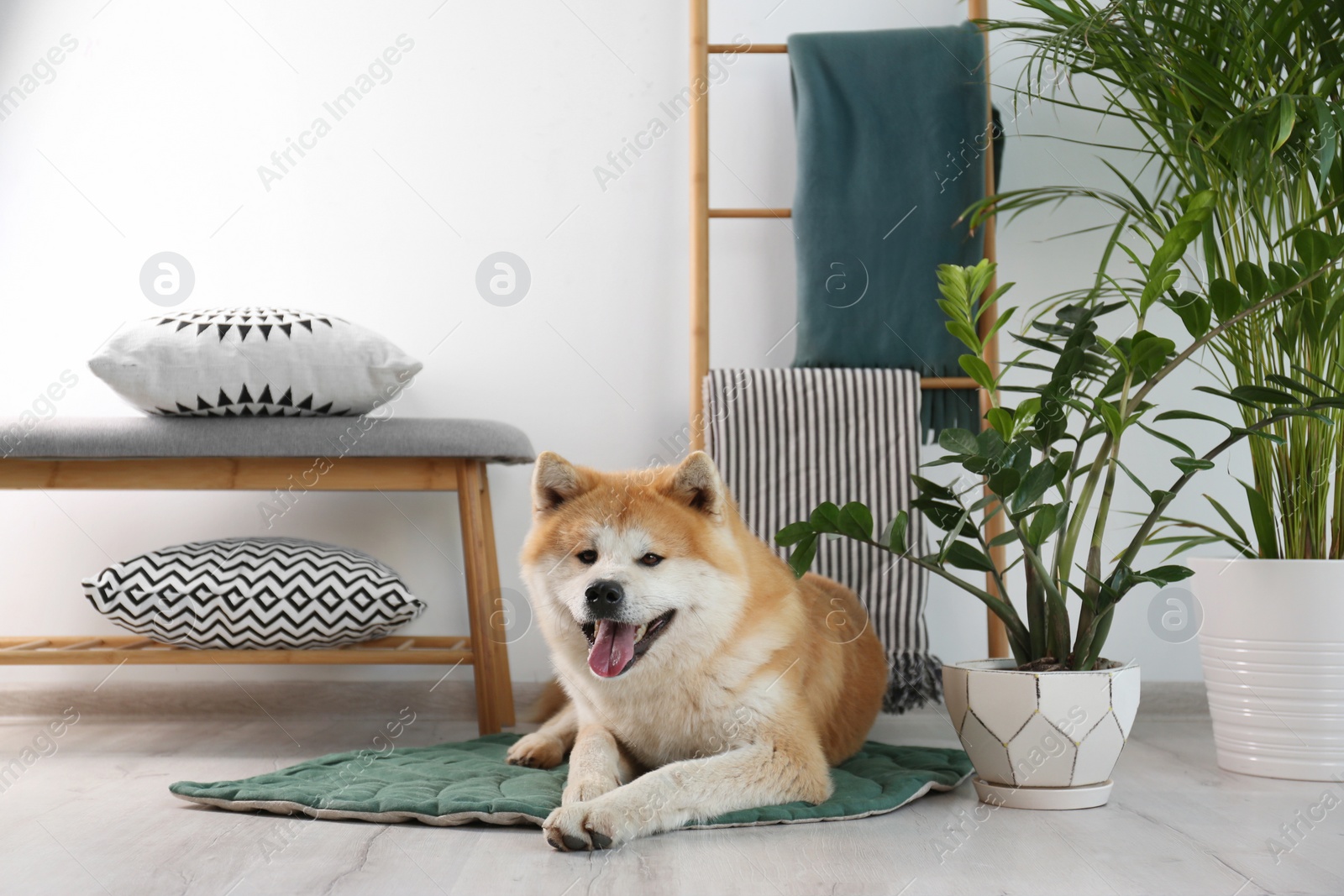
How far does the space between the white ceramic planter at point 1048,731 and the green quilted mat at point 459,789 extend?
0.11 meters

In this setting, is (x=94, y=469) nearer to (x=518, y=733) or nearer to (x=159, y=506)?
(x=159, y=506)

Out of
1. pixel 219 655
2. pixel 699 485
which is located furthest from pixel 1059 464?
pixel 219 655

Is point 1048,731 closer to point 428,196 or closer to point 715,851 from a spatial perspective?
point 715,851

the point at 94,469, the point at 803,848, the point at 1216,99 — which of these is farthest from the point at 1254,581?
the point at 94,469

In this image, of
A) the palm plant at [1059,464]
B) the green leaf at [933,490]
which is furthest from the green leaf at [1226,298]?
the green leaf at [933,490]

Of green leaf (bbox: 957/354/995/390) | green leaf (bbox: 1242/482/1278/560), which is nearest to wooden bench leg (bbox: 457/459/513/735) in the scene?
green leaf (bbox: 957/354/995/390)

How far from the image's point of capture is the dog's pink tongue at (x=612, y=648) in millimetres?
1274

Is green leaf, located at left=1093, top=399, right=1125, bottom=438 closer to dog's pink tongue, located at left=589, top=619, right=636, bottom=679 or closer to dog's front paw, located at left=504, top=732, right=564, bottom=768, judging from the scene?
dog's pink tongue, located at left=589, top=619, right=636, bottom=679

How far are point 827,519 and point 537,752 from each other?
0.60 meters

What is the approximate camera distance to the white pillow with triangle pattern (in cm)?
166

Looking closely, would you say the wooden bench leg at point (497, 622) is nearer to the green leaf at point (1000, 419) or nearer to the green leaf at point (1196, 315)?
the green leaf at point (1000, 419)

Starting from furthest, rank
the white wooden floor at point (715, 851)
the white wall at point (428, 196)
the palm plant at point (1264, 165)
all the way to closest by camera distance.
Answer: the white wall at point (428, 196), the palm plant at point (1264, 165), the white wooden floor at point (715, 851)

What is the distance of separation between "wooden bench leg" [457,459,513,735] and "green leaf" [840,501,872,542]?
0.77m

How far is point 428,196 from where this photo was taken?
2.13m
